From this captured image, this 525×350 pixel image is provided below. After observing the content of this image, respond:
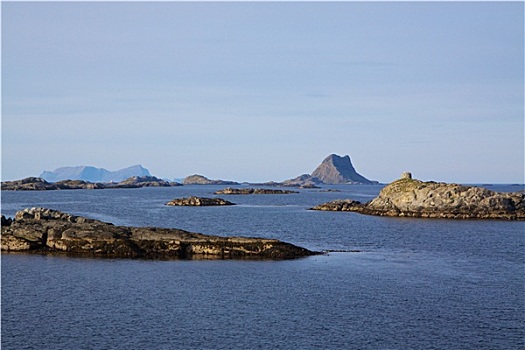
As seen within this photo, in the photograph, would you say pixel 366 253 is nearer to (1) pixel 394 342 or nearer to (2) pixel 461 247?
(2) pixel 461 247

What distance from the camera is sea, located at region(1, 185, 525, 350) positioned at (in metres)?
43.2

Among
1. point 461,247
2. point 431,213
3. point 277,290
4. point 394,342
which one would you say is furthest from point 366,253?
point 431,213

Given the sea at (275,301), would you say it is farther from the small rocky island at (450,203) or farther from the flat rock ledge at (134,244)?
the small rocky island at (450,203)

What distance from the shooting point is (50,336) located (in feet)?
141

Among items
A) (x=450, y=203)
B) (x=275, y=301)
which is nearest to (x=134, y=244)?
(x=275, y=301)

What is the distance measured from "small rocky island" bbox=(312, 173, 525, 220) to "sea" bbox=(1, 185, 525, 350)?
197ft

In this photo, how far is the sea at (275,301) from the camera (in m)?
43.2

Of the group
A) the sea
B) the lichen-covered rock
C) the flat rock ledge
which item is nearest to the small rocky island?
the lichen-covered rock

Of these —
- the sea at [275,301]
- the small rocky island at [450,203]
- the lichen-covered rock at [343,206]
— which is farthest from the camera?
the lichen-covered rock at [343,206]

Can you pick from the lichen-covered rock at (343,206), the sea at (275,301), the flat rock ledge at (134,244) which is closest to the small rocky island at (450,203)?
the lichen-covered rock at (343,206)

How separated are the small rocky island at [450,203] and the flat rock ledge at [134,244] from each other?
260 feet

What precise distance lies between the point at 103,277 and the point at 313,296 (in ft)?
78.5

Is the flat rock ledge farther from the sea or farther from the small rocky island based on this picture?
the small rocky island

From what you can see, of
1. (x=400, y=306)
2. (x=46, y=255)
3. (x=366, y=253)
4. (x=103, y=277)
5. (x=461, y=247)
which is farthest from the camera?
(x=461, y=247)
